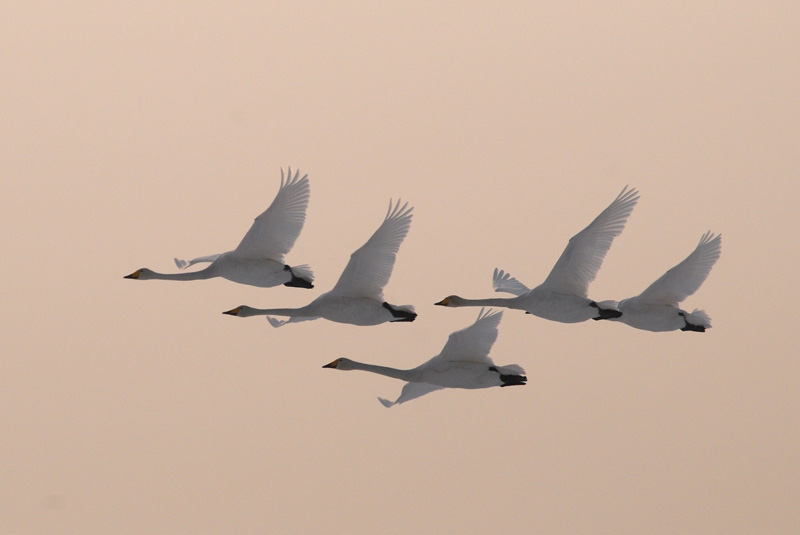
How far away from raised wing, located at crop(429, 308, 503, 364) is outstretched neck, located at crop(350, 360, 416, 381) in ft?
2.16

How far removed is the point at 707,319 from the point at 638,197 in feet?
10.9

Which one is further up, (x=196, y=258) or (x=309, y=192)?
(x=309, y=192)

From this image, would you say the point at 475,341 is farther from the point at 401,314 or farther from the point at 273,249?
the point at 273,249

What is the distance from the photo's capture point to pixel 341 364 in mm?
32656

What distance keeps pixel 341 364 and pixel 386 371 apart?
42.4 inches

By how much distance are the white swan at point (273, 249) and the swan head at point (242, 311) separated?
74cm

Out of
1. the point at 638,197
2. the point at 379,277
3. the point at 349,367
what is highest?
the point at 638,197

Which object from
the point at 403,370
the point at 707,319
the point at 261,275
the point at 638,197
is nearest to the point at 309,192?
the point at 261,275

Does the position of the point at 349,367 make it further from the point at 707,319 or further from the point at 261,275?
the point at 707,319

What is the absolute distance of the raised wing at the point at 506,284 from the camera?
3697cm

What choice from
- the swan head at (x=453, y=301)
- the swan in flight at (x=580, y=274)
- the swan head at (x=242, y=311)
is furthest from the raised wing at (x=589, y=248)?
the swan head at (x=242, y=311)

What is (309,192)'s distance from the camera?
31766mm

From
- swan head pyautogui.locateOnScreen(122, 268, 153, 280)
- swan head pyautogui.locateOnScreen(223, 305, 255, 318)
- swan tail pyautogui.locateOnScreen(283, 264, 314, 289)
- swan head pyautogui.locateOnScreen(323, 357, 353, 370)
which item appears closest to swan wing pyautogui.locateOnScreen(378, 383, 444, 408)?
swan head pyautogui.locateOnScreen(323, 357, 353, 370)

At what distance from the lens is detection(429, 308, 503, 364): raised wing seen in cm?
3112
